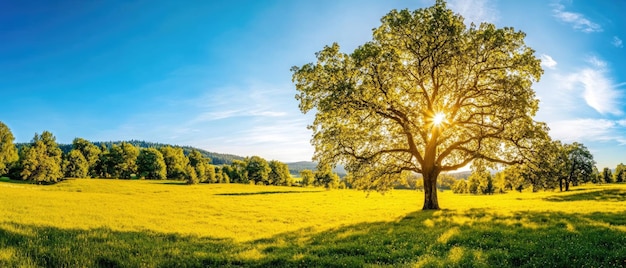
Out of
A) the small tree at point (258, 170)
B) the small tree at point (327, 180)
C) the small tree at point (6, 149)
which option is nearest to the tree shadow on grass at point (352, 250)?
the small tree at point (6, 149)

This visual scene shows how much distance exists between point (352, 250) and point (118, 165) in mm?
120427

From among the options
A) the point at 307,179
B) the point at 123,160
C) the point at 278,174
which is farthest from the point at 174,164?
the point at 307,179

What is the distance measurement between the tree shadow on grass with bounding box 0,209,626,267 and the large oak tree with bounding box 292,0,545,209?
11.5 meters

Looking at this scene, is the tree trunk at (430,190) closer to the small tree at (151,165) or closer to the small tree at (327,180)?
the small tree at (327,180)

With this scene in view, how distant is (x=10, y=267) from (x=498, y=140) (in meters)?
29.9

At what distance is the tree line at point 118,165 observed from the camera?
292 ft

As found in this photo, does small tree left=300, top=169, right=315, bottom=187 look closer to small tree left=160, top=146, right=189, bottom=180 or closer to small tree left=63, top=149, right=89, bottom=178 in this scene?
small tree left=160, top=146, right=189, bottom=180

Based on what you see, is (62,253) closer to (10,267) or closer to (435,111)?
(10,267)

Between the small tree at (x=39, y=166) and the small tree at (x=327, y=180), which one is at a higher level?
the small tree at (x=39, y=166)

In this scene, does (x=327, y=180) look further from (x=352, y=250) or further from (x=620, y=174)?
(x=620, y=174)

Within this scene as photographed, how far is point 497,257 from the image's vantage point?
33.8ft

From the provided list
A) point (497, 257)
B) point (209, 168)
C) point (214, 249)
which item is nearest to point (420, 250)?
point (497, 257)

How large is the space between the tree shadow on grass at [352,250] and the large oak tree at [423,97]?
1148 centimetres

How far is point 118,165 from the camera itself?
112 m
